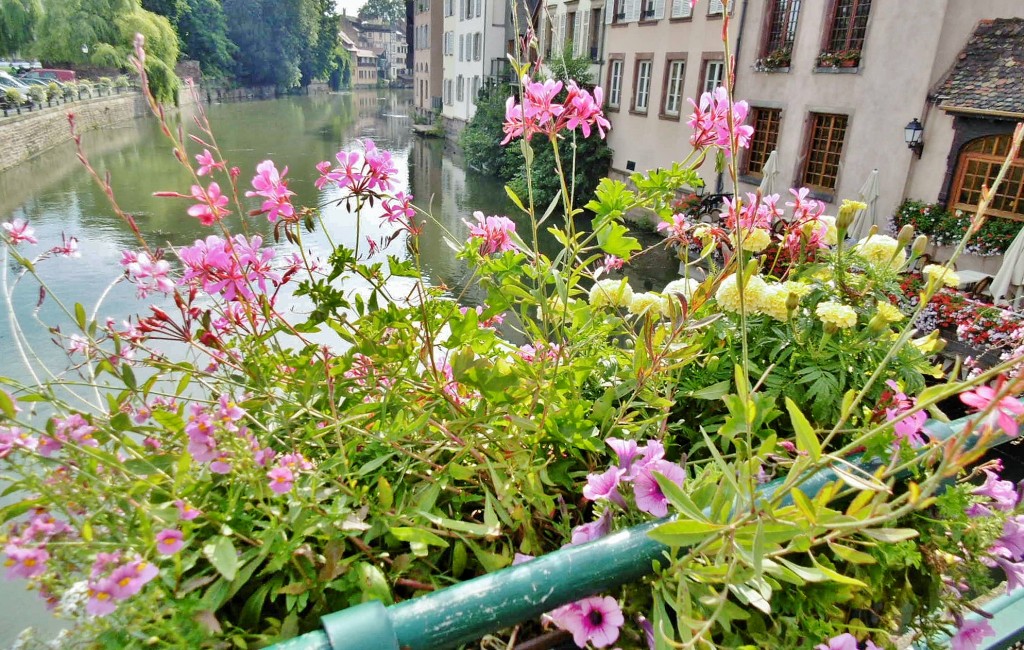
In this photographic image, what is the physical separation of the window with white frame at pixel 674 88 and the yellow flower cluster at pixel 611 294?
547 inches

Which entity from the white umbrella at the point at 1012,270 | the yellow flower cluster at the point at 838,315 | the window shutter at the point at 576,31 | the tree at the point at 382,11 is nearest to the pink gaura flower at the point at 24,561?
the yellow flower cluster at the point at 838,315

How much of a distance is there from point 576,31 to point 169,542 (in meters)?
19.8

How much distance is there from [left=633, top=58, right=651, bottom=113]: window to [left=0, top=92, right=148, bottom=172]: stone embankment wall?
470 inches

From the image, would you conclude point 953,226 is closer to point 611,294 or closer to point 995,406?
point 611,294

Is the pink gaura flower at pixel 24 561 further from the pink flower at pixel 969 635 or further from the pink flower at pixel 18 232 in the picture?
the pink flower at pixel 969 635

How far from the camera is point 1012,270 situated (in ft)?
22.0

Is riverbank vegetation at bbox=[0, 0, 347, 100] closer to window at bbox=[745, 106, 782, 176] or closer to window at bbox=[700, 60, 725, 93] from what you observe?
window at bbox=[700, 60, 725, 93]

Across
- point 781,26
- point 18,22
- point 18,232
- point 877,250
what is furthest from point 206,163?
point 18,22

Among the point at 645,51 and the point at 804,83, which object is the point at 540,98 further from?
the point at 645,51

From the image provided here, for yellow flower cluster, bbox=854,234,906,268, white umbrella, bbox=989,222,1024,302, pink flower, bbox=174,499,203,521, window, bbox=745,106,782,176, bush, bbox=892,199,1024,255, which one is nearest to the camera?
pink flower, bbox=174,499,203,521

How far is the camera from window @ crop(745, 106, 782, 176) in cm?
1220

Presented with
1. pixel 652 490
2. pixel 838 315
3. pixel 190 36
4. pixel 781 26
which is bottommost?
pixel 652 490

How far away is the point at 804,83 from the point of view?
1129 cm

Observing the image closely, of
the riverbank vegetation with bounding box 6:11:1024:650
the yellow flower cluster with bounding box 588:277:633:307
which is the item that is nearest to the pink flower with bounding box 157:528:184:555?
the riverbank vegetation with bounding box 6:11:1024:650
